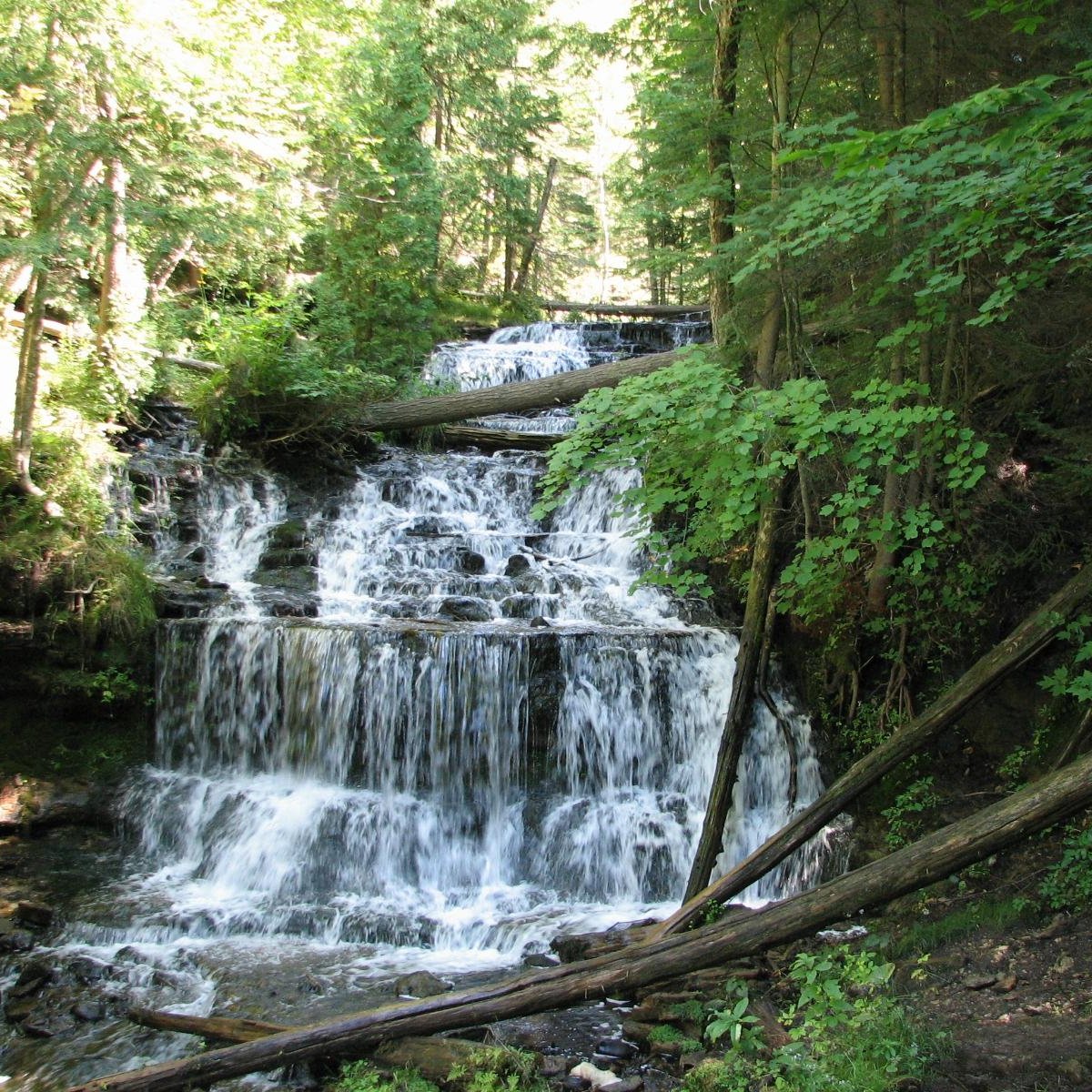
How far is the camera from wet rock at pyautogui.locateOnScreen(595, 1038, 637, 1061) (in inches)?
181

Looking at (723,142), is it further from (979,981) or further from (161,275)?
(161,275)

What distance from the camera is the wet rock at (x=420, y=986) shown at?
5.43 metres

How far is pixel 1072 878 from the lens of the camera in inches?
196

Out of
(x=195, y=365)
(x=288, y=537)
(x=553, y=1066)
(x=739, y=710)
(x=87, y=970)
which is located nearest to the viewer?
(x=553, y=1066)

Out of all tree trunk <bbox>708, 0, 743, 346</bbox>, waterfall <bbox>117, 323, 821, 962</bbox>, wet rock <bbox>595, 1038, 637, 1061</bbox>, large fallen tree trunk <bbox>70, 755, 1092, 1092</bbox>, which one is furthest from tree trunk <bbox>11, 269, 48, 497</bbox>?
wet rock <bbox>595, 1038, 637, 1061</bbox>

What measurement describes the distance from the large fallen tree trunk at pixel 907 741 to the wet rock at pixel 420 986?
1392mm

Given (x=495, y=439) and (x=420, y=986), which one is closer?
(x=420, y=986)

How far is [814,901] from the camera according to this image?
179 inches

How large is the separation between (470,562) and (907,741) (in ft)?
19.4

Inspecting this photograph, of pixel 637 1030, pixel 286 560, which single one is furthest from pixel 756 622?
pixel 286 560

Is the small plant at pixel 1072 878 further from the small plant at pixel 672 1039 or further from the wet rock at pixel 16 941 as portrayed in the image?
the wet rock at pixel 16 941

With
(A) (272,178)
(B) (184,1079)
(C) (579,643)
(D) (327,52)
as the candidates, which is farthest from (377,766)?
(D) (327,52)

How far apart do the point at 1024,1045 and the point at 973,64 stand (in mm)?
6680

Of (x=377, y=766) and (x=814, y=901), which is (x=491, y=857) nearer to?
(x=377, y=766)
